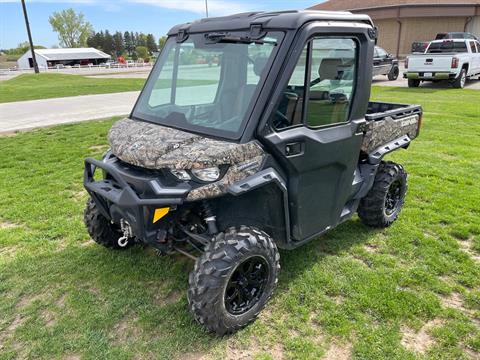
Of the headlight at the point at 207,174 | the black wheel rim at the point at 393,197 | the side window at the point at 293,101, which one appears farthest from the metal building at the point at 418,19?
the headlight at the point at 207,174

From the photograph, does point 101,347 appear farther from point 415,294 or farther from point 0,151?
point 0,151

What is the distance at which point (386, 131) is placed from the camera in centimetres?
394

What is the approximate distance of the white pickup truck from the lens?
15.4m

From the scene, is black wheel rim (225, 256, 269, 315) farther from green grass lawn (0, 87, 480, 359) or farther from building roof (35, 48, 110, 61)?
building roof (35, 48, 110, 61)

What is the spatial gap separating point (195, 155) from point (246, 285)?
100 cm

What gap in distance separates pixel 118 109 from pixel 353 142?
10.5m

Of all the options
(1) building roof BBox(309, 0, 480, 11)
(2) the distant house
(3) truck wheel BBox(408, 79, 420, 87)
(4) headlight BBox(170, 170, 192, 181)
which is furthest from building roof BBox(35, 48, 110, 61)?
(4) headlight BBox(170, 170, 192, 181)

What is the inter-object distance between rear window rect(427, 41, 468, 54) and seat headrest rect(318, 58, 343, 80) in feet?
53.8

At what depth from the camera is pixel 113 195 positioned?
8.82 feet

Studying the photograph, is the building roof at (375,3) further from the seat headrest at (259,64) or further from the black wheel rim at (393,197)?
the seat headrest at (259,64)

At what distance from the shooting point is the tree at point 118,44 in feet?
338

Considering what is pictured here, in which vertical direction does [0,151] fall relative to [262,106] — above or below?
below

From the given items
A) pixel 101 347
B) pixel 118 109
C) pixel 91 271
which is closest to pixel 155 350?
pixel 101 347

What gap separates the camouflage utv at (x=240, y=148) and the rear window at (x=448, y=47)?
16.2 m
